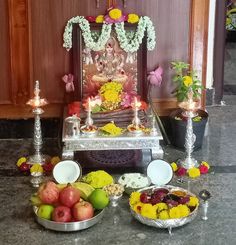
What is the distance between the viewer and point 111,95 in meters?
5.04

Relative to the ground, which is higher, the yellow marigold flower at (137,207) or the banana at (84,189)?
the banana at (84,189)

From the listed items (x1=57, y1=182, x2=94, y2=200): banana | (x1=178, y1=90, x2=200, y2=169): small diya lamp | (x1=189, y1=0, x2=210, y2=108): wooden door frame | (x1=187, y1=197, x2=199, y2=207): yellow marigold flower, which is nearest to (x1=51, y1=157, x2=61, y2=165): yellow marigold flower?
(x1=57, y1=182, x2=94, y2=200): banana

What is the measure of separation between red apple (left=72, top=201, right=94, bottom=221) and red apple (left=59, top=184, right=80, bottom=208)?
0.10 ft

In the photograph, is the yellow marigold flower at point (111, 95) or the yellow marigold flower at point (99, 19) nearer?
the yellow marigold flower at point (111, 95)

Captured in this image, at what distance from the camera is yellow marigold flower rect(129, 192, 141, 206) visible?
4034 mm

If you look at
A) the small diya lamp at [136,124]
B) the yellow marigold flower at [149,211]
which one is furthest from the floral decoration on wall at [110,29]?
the yellow marigold flower at [149,211]

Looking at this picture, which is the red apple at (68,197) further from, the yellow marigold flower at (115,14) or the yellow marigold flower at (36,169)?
the yellow marigold flower at (115,14)

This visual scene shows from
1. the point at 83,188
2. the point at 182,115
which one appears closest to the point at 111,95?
the point at 182,115

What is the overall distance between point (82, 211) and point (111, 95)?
4.69 feet

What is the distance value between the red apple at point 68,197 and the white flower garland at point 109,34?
1.70m

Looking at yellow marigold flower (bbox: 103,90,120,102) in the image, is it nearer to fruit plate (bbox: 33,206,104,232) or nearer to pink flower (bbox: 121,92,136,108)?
pink flower (bbox: 121,92,136,108)

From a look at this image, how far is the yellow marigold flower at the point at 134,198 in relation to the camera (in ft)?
13.2

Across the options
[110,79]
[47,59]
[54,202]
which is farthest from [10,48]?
[54,202]

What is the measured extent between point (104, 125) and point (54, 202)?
1.15 meters
